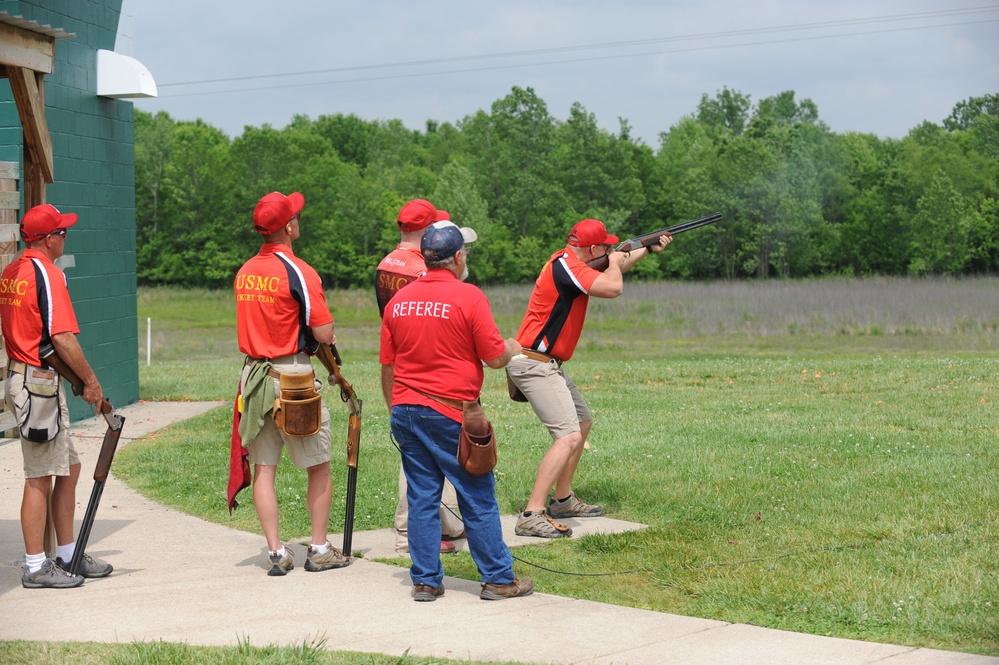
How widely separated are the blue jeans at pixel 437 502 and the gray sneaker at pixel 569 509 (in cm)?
216

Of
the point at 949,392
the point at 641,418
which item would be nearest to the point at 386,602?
the point at 641,418

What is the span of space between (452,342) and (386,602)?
137cm

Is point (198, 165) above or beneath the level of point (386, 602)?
above

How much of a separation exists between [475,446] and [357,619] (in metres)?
1.01

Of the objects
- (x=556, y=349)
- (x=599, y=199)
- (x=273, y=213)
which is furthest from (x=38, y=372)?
(x=599, y=199)

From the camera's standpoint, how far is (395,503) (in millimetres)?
8562

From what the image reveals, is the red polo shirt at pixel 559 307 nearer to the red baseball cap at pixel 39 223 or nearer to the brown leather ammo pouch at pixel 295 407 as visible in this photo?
the brown leather ammo pouch at pixel 295 407

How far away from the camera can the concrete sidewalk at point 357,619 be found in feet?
16.3

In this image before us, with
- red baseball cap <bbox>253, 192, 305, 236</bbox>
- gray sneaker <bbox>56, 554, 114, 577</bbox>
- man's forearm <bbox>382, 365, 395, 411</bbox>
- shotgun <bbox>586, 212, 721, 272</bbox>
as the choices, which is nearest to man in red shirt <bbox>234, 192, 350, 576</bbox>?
red baseball cap <bbox>253, 192, 305, 236</bbox>

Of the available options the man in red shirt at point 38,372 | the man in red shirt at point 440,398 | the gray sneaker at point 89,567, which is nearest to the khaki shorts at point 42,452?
the man in red shirt at point 38,372

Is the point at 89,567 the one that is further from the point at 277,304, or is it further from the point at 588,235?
the point at 588,235

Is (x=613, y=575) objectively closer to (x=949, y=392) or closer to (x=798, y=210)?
(x=949, y=392)

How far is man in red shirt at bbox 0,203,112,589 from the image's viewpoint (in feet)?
20.3

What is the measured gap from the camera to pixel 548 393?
7.61 m
